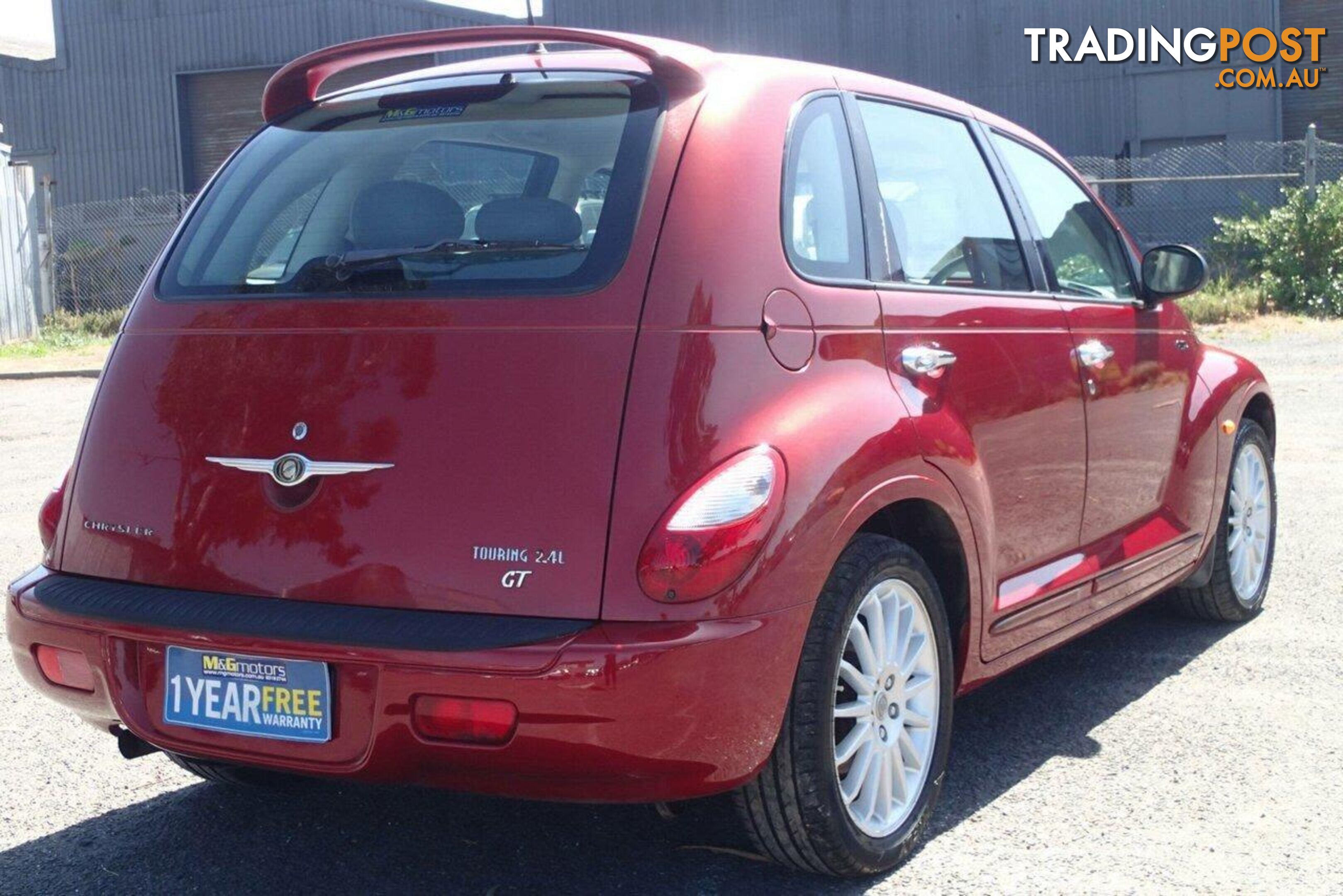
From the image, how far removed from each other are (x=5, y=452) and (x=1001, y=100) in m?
20.9

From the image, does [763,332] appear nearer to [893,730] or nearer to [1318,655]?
[893,730]

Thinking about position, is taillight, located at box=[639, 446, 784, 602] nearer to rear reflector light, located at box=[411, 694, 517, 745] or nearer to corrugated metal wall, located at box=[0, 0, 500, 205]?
rear reflector light, located at box=[411, 694, 517, 745]

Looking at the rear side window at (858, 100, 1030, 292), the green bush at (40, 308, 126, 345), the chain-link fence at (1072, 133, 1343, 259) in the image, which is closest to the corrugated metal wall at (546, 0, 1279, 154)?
the chain-link fence at (1072, 133, 1343, 259)

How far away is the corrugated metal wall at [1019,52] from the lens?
26391 millimetres

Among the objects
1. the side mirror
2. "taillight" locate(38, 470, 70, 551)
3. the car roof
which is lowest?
"taillight" locate(38, 470, 70, 551)

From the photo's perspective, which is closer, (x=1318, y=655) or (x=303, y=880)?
(x=303, y=880)

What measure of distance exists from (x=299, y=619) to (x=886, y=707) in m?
1.27

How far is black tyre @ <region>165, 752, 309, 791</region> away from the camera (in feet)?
12.6

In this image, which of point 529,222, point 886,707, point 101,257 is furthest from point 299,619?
point 101,257

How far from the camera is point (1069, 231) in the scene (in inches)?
185

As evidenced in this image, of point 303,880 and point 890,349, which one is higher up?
point 890,349

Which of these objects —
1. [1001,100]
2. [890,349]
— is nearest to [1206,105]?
[1001,100]

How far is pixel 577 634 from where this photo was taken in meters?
2.81

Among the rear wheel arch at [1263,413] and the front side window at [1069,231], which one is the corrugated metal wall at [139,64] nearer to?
the rear wheel arch at [1263,413]
